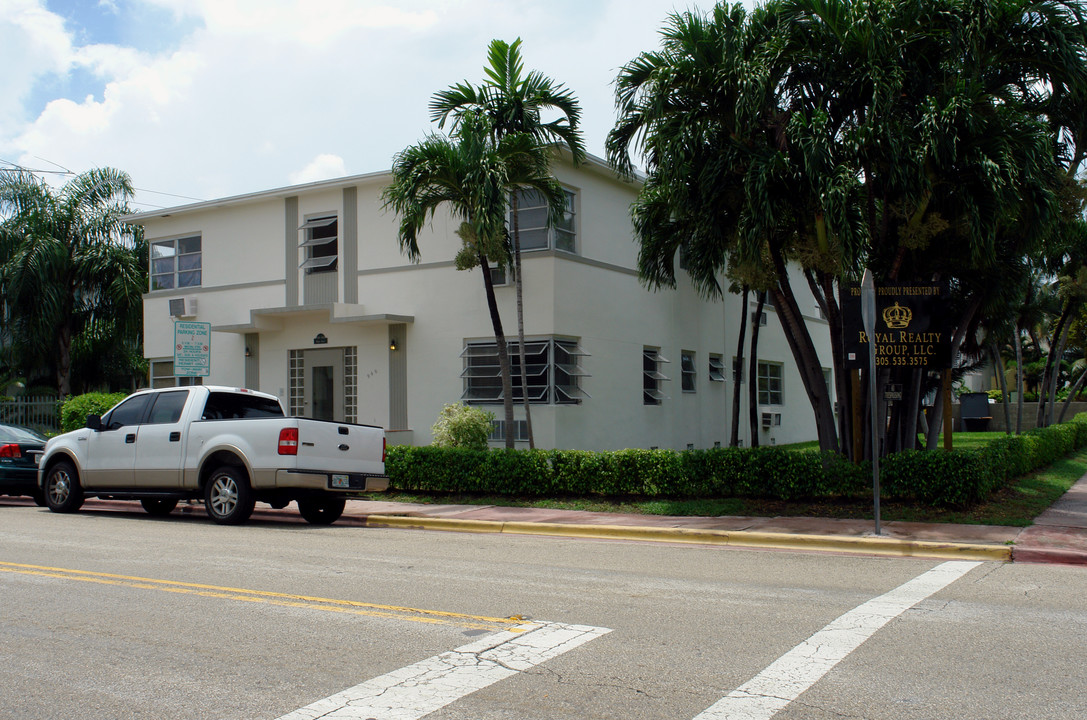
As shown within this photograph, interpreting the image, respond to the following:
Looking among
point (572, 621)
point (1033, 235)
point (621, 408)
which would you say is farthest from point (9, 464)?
point (1033, 235)

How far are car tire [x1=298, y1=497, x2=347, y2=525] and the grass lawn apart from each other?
1963 mm

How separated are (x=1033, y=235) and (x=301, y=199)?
1516 centimetres

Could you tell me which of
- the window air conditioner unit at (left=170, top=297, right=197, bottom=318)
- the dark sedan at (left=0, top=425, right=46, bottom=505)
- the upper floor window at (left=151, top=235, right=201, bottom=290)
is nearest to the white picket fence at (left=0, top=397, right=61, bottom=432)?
the upper floor window at (left=151, top=235, right=201, bottom=290)

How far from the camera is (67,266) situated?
2716 cm

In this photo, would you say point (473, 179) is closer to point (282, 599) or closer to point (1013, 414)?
point (282, 599)

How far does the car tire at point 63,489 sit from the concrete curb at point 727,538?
15.3 ft

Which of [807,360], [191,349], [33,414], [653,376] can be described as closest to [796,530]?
[807,360]

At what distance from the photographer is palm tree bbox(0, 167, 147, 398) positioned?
2623 cm

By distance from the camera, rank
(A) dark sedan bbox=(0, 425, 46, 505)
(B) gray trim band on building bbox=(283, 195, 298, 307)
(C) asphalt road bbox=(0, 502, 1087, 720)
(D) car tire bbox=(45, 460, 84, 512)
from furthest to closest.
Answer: (B) gray trim band on building bbox=(283, 195, 298, 307) → (A) dark sedan bbox=(0, 425, 46, 505) → (D) car tire bbox=(45, 460, 84, 512) → (C) asphalt road bbox=(0, 502, 1087, 720)

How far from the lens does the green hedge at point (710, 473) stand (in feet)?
39.9

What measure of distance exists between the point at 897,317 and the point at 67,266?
23930 millimetres

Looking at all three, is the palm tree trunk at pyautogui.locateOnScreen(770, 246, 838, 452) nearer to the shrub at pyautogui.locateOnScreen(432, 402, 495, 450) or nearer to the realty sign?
the realty sign

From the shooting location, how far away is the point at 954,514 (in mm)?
11734

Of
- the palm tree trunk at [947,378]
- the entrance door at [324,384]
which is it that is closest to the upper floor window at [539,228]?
the entrance door at [324,384]
